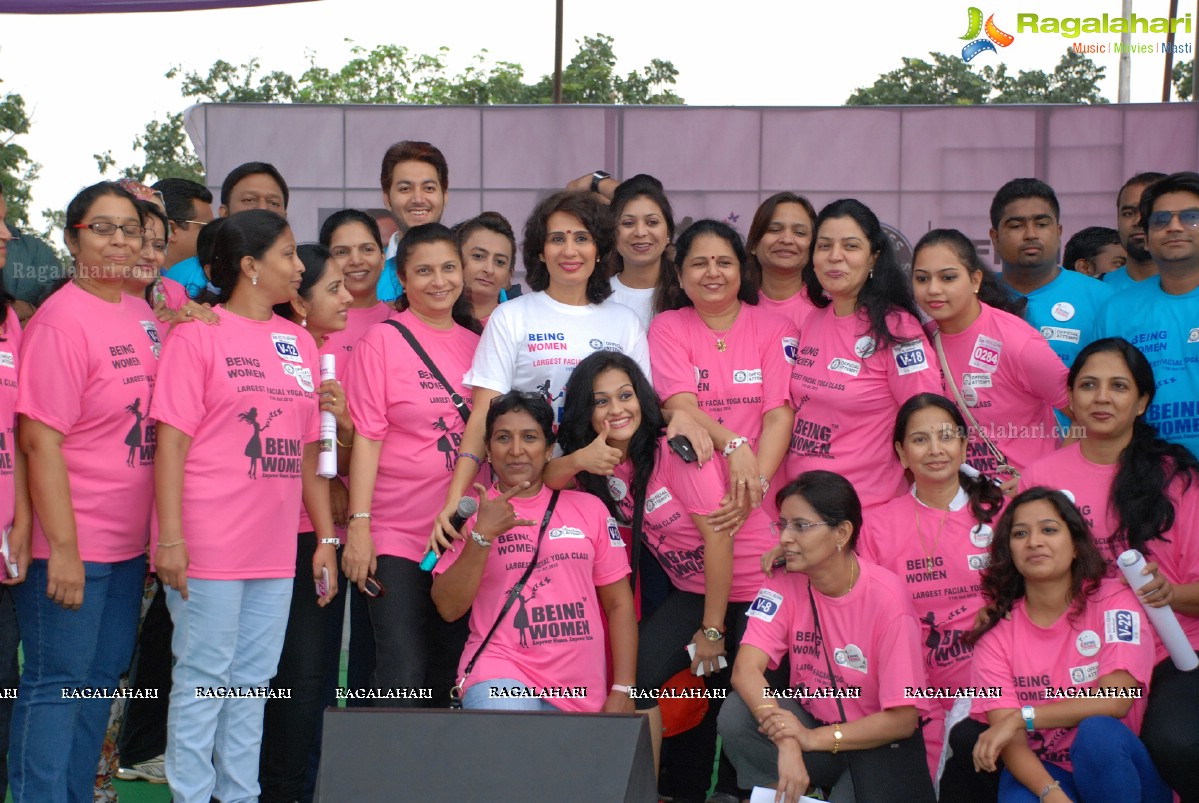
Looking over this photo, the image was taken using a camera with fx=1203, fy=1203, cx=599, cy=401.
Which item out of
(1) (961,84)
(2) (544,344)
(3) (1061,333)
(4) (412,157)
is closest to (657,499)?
(2) (544,344)

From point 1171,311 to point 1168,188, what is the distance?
0.45m

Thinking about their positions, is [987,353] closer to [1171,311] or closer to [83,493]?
[1171,311]

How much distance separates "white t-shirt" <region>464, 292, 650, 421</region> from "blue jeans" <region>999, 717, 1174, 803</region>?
173 centimetres

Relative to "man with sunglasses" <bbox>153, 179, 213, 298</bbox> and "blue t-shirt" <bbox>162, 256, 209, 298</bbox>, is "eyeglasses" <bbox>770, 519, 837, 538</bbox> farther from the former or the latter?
"man with sunglasses" <bbox>153, 179, 213, 298</bbox>

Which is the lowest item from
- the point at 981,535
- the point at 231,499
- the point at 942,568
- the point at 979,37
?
the point at 942,568

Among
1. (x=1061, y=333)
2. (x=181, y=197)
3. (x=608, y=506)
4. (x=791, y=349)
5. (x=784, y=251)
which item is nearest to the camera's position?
(x=608, y=506)

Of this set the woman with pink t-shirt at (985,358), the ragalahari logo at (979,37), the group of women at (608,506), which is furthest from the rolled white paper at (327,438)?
the ragalahari logo at (979,37)

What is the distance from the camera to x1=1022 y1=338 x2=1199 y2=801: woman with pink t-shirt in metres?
3.62

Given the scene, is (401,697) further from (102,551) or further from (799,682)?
(799,682)

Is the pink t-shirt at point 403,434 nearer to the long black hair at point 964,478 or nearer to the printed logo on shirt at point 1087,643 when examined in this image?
the long black hair at point 964,478

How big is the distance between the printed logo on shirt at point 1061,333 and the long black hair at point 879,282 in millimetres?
722

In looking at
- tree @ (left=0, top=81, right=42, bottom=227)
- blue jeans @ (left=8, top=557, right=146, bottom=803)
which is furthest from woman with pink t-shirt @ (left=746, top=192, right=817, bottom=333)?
tree @ (left=0, top=81, right=42, bottom=227)

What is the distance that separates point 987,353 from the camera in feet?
13.2

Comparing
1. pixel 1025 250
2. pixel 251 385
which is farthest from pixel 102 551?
pixel 1025 250
